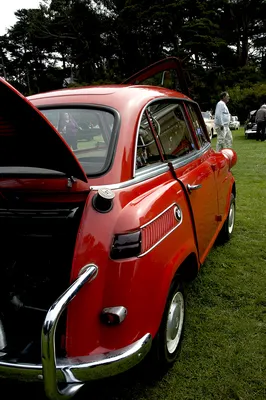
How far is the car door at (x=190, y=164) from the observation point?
271 cm

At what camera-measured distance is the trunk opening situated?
2.01 meters

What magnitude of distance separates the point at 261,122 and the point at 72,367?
14.8 metres

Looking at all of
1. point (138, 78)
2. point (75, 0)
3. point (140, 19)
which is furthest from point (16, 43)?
point (138, 78)

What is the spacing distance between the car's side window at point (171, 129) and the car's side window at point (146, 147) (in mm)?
132

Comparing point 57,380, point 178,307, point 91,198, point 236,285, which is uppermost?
point 91,198

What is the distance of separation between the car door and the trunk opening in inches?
34.7

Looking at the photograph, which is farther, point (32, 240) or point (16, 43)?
point (16, 43)

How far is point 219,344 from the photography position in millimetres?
2559

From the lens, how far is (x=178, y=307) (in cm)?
241

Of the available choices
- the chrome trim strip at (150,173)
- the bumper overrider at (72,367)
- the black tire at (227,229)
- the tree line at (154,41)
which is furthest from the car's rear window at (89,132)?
the tree line at (154,41)

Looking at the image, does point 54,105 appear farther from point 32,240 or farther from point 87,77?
point 87,77

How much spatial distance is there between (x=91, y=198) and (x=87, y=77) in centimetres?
5037

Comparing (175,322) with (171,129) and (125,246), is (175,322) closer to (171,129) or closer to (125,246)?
(125,246)

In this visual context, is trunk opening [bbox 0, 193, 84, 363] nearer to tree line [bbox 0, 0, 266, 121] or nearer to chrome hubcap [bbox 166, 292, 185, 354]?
chrome hubcap [bbox 166, 292, 185, 354]
